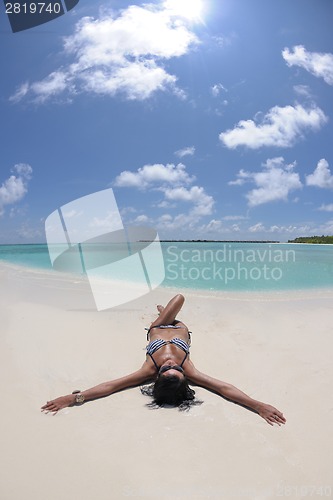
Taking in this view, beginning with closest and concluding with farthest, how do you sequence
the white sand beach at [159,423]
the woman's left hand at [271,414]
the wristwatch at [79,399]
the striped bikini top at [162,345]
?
the white sand beach at [159,423] < the woman's left hand at [271,414] < the wristwatch at [79,399] < the striped bikini top at [162,345]

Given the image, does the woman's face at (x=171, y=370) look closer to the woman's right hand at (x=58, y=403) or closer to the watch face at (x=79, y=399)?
the watch face at (x=79, y=399)

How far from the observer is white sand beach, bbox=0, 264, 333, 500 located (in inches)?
92.0

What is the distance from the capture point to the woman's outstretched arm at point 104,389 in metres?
3.35

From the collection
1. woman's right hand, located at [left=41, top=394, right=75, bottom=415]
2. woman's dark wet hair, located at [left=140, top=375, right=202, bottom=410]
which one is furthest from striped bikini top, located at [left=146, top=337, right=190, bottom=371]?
woman's right hand, located at [left=41, top=394, right=75, bottom=415]

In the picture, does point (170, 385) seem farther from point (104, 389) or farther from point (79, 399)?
point (79, 399)

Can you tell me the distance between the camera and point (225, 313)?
7656 millimetres

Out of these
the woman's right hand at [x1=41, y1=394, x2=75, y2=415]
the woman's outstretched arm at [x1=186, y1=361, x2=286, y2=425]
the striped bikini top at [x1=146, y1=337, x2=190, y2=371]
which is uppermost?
the woman's right hand at [x1=41, y1=394, x2=75, y2=415]

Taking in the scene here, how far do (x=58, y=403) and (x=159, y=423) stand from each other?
1136mm

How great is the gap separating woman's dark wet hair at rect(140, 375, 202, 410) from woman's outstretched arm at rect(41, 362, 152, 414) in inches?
15.6

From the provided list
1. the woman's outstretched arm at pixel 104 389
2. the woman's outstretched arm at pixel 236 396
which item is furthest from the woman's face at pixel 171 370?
the woman's outstretched arm at pixel 104 389

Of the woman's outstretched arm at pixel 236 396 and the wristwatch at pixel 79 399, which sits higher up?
the wristwatch at pixel 79 399

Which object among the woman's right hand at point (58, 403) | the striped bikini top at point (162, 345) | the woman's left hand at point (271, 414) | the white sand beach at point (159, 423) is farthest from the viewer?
the striped bikini top at point (162, 345)

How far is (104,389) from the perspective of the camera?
3.61 meters

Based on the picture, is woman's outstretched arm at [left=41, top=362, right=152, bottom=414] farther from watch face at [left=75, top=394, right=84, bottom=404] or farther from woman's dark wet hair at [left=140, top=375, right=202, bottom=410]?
woman's dark wet hair at [left=140, top=375, right=202, bottom=410]
